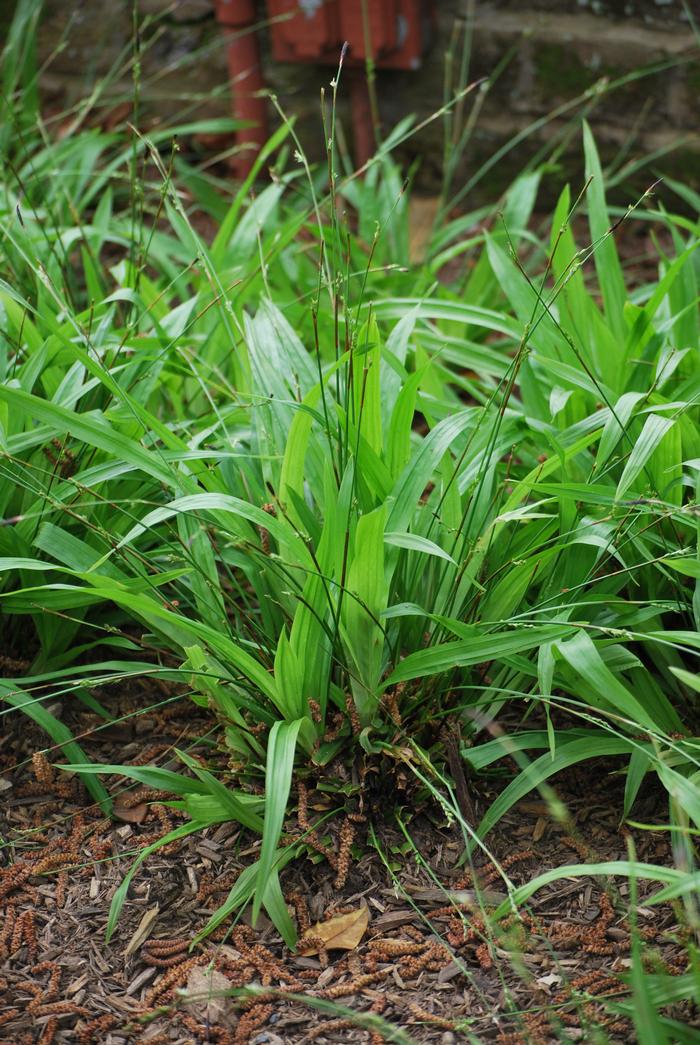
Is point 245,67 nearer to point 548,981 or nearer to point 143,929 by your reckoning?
point 143,929

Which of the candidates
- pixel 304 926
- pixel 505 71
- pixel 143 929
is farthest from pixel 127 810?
pixel 505 71

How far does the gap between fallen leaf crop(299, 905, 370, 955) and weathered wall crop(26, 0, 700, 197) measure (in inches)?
82.3

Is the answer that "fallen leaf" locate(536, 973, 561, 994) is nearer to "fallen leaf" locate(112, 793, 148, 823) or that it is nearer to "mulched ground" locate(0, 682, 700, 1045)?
"mulched ground" locate(0, 682, 700, 1045)

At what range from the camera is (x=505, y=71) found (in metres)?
2.88

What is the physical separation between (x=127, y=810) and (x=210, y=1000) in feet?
1.13

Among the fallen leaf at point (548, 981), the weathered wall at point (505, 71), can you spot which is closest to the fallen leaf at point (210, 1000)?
the fallen leaf at point (548, 981)

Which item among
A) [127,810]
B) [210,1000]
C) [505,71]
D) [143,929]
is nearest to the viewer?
[210,1000]

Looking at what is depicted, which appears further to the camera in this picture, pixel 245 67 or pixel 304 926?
pixel 245 67

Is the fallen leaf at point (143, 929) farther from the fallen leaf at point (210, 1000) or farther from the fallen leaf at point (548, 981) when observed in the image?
the fallen leaf at point (548, 981)

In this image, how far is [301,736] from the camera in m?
1.39

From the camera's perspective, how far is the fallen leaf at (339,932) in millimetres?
1297

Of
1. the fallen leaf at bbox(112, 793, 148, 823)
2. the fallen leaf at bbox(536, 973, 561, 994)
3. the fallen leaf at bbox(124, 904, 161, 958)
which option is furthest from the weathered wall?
the fallen leaf at bbox(536, 973, 561, 994)

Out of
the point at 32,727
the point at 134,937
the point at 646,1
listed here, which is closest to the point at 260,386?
the point at 32,727

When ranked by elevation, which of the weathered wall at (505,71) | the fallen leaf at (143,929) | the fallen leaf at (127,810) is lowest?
the fallen leaf at (143,929)
